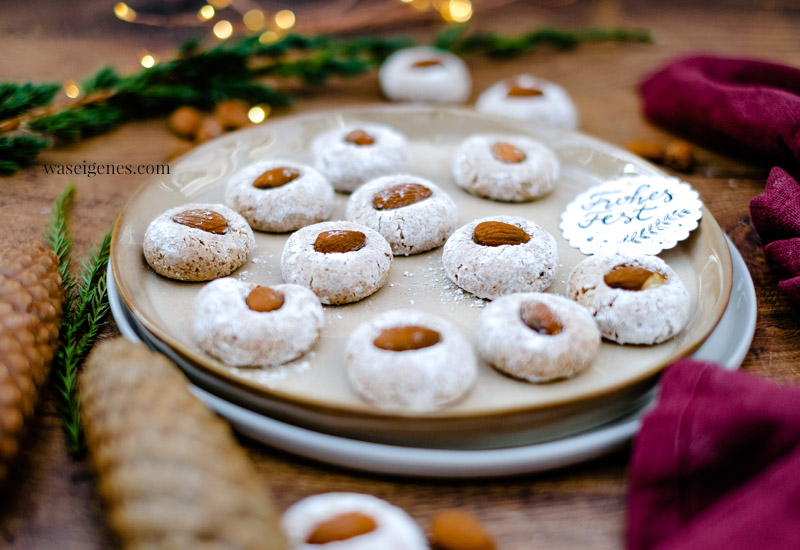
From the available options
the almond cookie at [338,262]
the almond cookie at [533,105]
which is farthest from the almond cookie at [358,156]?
the almond cookie at [533,105]

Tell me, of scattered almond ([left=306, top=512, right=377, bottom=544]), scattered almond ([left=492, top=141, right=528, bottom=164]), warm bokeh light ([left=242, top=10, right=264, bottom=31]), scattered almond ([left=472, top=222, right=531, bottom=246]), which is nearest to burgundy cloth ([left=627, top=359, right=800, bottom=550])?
scattered almond ([left=306, top=512, right=377, bottom=544])

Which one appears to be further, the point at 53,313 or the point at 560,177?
the point at 560,177

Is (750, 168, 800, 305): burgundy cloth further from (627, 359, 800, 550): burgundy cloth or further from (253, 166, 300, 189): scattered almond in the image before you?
(253, 166, 300, 189): scattered almond

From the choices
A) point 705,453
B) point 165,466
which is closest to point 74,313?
point 165,466

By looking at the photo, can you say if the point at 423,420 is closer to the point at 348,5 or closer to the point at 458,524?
the point at 458,524

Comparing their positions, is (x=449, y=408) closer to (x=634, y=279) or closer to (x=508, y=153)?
(x=634, y=279)

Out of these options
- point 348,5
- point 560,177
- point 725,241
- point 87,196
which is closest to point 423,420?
point 725,241
